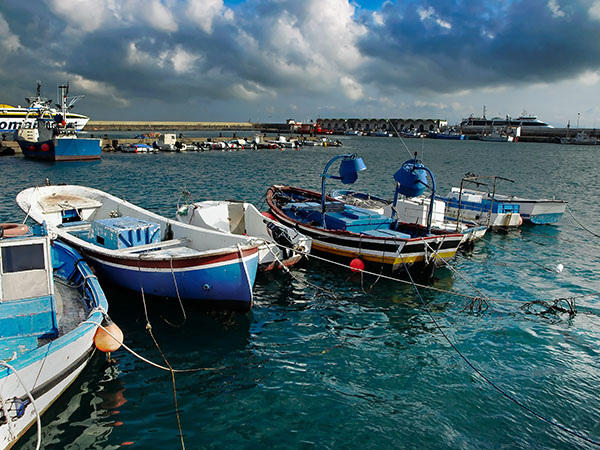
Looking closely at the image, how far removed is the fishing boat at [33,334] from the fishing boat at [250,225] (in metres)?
7.83

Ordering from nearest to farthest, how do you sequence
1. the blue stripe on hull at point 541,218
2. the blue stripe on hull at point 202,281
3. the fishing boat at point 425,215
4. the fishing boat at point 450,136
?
the blue stripe on hull at point 202,281
the fishing boat at point 425,215
the blue stripe on hull at point 541,218
the fishing boat at point 450,136

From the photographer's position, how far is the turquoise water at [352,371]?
8625mm

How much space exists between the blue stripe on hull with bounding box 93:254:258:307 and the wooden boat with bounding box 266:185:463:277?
6321 mm

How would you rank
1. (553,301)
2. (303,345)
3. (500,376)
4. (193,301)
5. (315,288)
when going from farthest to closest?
(315,288) < (553,301) < (193,301) < (303,345) < (500,376)

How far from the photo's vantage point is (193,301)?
1291cm

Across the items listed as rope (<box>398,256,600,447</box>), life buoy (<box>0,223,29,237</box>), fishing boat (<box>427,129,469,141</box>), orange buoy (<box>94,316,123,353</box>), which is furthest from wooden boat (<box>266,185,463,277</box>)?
fishing boat (<box>427,129,469,141</box>)

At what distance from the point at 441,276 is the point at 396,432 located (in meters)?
10.7

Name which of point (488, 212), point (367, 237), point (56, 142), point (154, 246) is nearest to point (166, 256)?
point (154, 246)

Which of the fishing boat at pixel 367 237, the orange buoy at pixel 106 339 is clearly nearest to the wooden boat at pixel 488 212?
the fishing boat at pixel 367 237

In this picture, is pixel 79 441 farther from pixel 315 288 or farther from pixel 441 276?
pixel 441 276

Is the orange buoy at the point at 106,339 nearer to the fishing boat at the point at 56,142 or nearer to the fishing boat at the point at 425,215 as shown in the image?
the fishing boat at the point at 425,215

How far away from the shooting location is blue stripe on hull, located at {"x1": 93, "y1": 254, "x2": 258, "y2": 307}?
12.1 metres

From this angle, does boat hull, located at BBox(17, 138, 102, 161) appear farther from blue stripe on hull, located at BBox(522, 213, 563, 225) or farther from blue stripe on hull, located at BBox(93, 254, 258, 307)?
blue stripe on hull, located at BBox(522, 213, 563, 225)

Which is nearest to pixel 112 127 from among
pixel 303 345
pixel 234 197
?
pixel 234 197
